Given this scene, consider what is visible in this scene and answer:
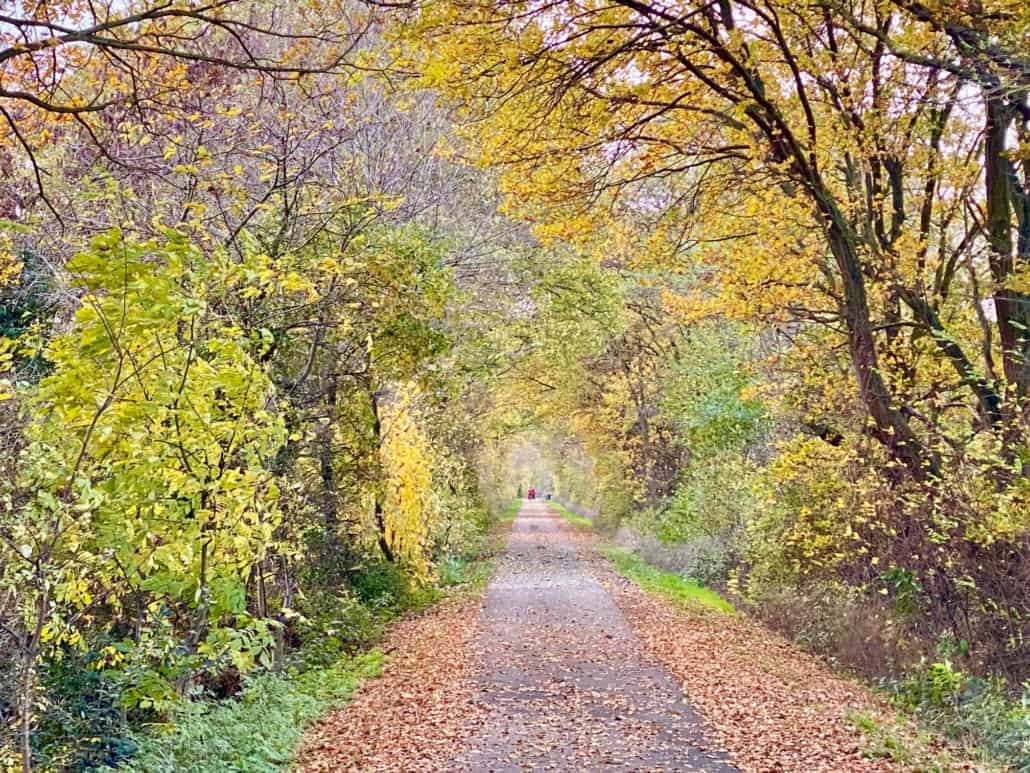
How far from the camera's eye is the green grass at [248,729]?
18.2 feet

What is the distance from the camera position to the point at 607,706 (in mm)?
8328

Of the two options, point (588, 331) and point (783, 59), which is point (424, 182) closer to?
point (783, 59)

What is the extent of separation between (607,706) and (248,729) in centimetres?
345

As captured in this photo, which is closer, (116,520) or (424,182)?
(116,520)

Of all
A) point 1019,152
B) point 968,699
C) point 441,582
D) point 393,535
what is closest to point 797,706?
point 968,699

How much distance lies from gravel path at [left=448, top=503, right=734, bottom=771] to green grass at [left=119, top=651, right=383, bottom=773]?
4.73 ft

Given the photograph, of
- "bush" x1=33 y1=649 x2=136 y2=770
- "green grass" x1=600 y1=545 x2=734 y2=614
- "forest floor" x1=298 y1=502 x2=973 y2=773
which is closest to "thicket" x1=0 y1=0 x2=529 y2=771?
"bush" x1=33 y1=649 x2=136 y2=770

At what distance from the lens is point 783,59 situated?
356 inches

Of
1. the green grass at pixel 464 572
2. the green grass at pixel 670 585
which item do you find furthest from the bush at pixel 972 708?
the green grass at pixel 464 572

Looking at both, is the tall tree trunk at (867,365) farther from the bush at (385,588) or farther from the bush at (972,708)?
the bush at (385,588)

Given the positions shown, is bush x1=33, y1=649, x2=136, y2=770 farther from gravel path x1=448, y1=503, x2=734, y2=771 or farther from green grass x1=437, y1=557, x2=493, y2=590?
green grass x1=437, y1=557, x2=493, y2=590

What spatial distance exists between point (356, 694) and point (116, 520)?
4888 millimetres

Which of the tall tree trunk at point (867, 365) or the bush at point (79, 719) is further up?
the tall tree trunk at point (867, 365)

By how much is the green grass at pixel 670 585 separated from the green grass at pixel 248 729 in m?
8.34
